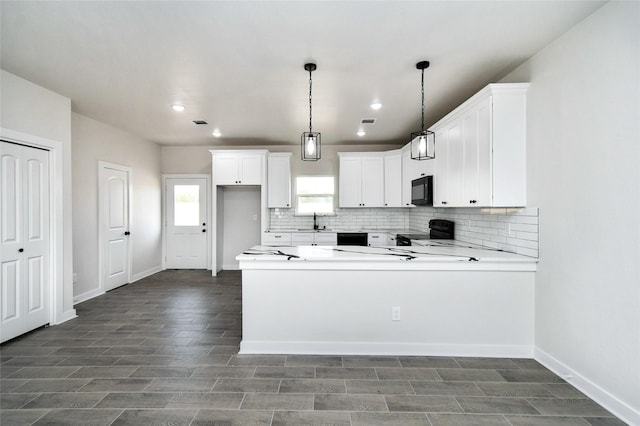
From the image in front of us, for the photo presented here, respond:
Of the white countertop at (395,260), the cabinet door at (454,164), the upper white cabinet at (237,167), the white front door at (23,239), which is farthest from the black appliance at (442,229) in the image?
the white front door at (23,239)

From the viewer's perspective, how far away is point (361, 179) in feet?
19.2

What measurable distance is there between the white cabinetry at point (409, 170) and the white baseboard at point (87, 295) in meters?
5.19

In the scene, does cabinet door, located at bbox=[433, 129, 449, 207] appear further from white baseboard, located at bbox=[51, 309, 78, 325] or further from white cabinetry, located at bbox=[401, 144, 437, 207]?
white baseboard, located at bbox=[51, 309, 78, 325]

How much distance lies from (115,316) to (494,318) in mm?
4247

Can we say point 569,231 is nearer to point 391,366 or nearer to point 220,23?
point 391,366

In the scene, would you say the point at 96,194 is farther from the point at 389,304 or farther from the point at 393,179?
the point at 393,179

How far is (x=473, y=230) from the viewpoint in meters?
3.75

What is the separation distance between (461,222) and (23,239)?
5.11m

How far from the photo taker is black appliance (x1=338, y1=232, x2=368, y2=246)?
5.56 m

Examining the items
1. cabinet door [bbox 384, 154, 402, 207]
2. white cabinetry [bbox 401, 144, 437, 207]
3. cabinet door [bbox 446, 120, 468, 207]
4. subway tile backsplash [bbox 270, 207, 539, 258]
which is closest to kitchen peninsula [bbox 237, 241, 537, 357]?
subway tile backsplash [bbox 270, 207, 539, 258]

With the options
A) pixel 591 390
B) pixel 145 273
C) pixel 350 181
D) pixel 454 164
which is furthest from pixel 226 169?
pixel 591 390

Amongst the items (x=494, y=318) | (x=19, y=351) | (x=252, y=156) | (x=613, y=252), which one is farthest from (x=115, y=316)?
(x=613, y=252)

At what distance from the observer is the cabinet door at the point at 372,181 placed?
5797 mm

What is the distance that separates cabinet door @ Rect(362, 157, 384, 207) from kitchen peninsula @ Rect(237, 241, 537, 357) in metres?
→ 3.08
